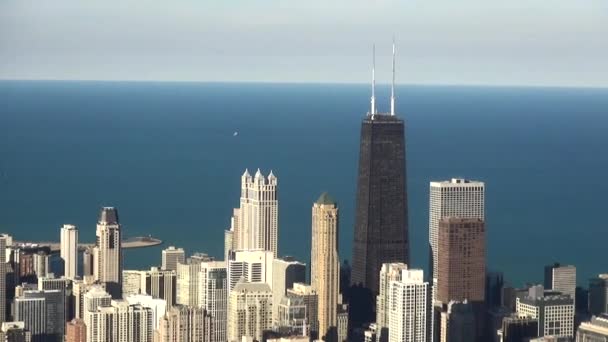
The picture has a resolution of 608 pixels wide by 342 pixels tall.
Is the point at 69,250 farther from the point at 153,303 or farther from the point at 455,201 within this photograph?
the point at 455,201

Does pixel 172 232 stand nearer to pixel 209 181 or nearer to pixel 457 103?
pixel 209 181

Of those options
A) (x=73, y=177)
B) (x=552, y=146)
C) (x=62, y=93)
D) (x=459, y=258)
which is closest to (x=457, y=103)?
(x=552, y=146)

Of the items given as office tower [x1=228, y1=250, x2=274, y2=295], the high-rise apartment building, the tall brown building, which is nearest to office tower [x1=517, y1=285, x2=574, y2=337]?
the tall brown building

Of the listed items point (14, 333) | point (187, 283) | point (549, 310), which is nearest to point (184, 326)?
point (14, 333)

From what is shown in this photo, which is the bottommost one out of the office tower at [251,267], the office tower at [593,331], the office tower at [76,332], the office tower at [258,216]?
the office tower at [76,332]

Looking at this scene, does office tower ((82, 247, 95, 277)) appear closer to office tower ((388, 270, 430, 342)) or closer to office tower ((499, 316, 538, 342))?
office tower ((388, 270, 430, 342))

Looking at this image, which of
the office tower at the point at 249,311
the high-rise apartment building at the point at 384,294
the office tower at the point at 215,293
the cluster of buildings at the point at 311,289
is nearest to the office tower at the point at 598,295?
Answer: the cluster of buildings at the point at 311,289

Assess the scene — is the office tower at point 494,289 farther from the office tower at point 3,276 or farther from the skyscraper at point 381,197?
the office tower at point 3,276
